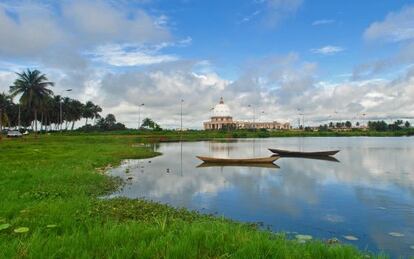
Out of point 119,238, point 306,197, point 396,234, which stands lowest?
point 396,234

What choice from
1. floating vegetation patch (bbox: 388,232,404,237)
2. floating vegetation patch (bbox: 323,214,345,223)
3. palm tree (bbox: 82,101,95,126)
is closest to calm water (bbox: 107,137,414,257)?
floating vegetation patch (bbox: 323,214,345,223)

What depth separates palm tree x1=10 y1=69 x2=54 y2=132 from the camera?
77.8m

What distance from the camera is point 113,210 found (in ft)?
45.6

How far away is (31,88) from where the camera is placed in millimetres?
78625

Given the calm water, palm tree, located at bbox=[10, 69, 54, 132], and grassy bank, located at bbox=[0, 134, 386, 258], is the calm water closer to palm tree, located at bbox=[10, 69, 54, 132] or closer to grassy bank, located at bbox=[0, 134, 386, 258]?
grassy bank, located at bbox=[0, 134, 386, 258]

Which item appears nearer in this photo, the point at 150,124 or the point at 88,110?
the point at 88,110

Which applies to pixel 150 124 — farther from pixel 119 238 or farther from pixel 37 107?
pixel 119 238

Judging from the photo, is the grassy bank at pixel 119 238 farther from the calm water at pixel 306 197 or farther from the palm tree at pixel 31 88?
the palm tree at pixel 31 88

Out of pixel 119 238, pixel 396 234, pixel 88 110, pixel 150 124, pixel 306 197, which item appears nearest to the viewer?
pixel 119 238

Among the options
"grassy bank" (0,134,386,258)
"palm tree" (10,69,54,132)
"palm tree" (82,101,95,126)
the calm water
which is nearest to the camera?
"grassy bank" (0,134,386,258)

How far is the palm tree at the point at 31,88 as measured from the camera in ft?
255

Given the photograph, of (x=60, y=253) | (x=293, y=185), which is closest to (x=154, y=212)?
(x=60, y=253)

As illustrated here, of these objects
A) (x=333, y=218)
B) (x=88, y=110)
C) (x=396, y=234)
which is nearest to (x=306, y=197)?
(x=333, y=218)

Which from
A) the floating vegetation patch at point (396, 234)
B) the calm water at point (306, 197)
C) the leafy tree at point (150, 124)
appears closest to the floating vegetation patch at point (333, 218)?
the calm water at point (306, 197)
